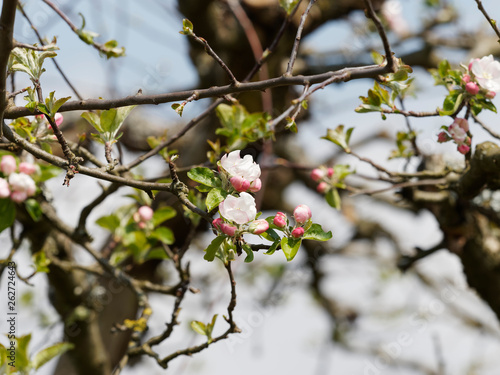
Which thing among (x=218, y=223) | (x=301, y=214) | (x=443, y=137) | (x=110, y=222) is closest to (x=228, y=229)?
(x=218, y=223)

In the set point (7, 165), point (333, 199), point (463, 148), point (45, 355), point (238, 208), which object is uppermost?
point (7, 165)

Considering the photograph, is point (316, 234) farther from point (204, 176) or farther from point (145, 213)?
point (145, 213)

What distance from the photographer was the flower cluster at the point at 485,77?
101 centimetres

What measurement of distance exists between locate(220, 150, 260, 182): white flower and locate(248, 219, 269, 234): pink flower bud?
0.21 feet

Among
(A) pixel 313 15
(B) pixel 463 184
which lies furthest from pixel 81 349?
(A) pixel 313 15

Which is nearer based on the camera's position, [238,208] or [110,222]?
[238,208]

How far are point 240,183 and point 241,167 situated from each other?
1.0 inches

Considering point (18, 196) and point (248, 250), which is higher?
point (18, 196)

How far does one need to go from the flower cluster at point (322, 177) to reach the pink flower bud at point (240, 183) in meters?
0.65

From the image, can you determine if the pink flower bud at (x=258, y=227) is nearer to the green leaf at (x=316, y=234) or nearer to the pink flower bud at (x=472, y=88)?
the green leaf at (x=316, y=234)

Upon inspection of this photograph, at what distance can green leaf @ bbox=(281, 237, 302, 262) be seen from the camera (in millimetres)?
764

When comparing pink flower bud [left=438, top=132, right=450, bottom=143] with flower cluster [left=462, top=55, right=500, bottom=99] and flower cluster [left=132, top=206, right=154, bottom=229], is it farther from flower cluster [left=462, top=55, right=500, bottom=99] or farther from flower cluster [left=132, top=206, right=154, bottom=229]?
flower cluster [left=132, top=206, right=154, bottom=229]

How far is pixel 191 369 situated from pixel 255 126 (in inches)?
147

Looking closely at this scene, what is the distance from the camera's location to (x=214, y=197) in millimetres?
748
